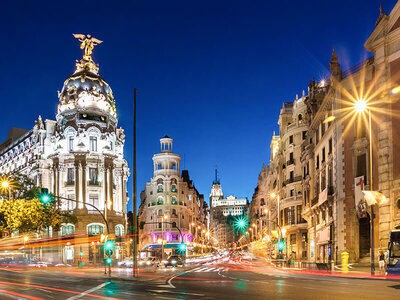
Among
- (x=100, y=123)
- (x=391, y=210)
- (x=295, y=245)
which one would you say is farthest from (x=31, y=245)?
(x=391, y=210)

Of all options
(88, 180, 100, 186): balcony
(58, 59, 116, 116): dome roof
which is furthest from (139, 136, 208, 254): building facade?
(88, 180, 100, 186): balcony

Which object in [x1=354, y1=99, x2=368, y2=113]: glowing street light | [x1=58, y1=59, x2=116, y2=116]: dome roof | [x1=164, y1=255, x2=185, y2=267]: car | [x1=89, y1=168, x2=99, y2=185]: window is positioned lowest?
[x1=164, y1=255, x2=185, y2=267]: car

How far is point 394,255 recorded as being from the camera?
26.6 metres

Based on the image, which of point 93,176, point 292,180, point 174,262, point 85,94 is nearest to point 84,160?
point 93,176

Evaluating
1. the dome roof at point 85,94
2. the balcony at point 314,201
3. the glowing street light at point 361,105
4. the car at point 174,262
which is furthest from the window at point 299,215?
the dome roof at point 85,94

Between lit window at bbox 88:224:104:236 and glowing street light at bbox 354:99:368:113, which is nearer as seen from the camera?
glowing street light at bbox 354:99:368:113

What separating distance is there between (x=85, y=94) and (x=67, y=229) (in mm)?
24578

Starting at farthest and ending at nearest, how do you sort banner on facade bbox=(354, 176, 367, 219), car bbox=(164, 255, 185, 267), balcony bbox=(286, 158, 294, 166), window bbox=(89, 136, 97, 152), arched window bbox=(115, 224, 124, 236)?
1. arched window bbox=(115, 224, 124, 236)
2. window bbox=(89, 136, 97, 152)
3. balcony bbox=(286, 158, 294, 166)
4. car bbox=(164, 255, 185, 267)
5. banner on facade bbox=(354, 176, 367, 219)

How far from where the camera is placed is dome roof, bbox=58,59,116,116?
287 feet

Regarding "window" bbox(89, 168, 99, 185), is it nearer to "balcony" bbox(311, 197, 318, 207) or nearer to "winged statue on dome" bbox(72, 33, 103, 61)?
"winged statue on dome" bbox(72, 33, 103, 61)

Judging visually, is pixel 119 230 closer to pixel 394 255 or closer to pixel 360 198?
pixel 360 198

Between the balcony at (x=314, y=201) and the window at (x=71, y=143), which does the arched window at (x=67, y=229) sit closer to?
the window at (x=71, y=143)

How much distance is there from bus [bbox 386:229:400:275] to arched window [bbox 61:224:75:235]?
65.6m

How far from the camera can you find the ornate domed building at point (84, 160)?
8356 centimetres
